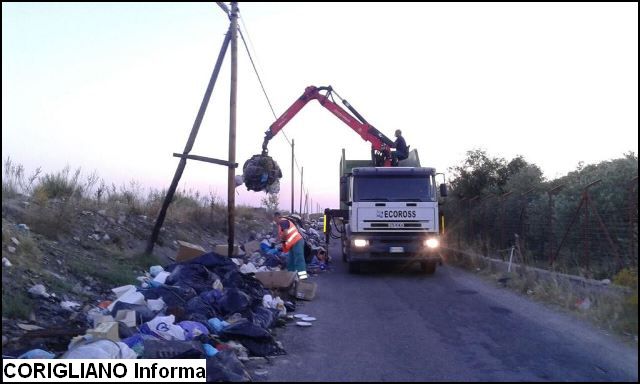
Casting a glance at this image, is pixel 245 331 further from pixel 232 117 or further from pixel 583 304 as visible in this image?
pixel 232 117

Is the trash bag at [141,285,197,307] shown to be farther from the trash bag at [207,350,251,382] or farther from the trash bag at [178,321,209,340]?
the trash bag at [207,350,251,382]

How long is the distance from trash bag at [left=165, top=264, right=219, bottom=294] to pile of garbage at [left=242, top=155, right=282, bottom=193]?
5.25 m

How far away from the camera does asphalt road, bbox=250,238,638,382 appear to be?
6307 millimetres

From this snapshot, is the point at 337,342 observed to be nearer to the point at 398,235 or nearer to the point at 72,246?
the point at 72,246

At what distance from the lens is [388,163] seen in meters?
18.0

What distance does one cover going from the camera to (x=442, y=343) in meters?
7.67

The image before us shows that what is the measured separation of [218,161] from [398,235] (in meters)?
4.86

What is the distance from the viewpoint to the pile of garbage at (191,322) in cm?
620

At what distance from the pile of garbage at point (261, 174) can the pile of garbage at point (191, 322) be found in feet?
16.2

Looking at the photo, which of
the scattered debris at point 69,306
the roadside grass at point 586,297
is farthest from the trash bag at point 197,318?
the roadside grass at point 586,297

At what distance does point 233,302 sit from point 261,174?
7141 millimetres

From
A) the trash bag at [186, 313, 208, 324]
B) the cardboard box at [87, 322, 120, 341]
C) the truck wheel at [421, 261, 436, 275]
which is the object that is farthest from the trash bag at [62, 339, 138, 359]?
the truck wheel at [421, 261, 436, 275]

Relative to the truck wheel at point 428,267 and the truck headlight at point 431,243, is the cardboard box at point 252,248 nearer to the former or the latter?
the truck wheel at point 428,267

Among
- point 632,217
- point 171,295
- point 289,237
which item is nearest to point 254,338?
point 171,295
